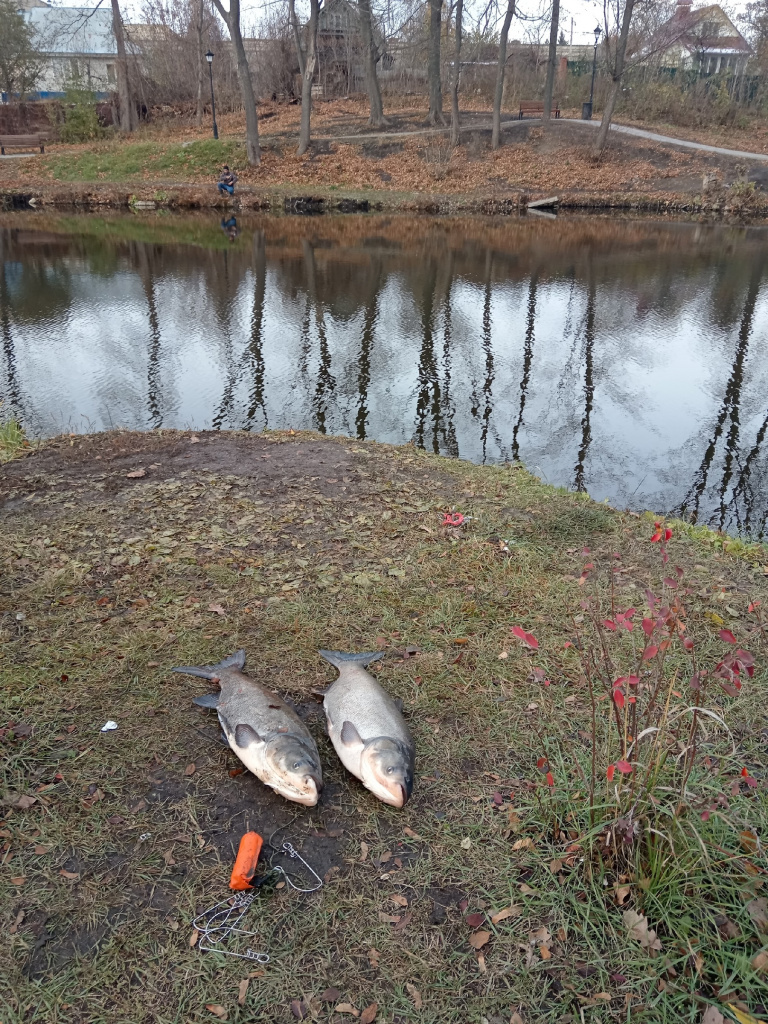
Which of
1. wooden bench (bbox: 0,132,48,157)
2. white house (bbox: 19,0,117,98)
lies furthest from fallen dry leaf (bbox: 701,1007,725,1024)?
white house (bbox: 19,0,117,98)

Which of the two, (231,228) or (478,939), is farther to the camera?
(231,228)

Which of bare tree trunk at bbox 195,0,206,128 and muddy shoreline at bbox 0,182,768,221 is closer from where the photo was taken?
muddy shoreline at bbox 0,182,768,221

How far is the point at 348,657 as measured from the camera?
165 inches

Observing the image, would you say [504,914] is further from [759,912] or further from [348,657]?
[348,657]

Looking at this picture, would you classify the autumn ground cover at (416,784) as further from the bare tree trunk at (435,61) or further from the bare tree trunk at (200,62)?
the bare tree trunk at (200,62)

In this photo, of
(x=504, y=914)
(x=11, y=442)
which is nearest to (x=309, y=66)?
(x=11, y=442)

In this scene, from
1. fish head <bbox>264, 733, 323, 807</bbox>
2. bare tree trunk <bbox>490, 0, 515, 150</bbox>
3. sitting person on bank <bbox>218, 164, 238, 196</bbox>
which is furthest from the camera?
bare tree trunk <bbox>490, 0, 515, 150</bbox>

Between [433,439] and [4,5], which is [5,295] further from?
[4,5]

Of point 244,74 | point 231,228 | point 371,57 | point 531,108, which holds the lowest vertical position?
point 231,228

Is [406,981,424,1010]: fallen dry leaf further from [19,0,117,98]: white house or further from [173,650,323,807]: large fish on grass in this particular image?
[19,0,117,98]: white house

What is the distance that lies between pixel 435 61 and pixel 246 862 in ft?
124

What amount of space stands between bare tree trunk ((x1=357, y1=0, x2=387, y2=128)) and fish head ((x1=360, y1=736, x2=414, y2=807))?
37.5 m

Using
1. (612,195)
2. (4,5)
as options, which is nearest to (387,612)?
(612,195)

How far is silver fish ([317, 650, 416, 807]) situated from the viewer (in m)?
3.31
